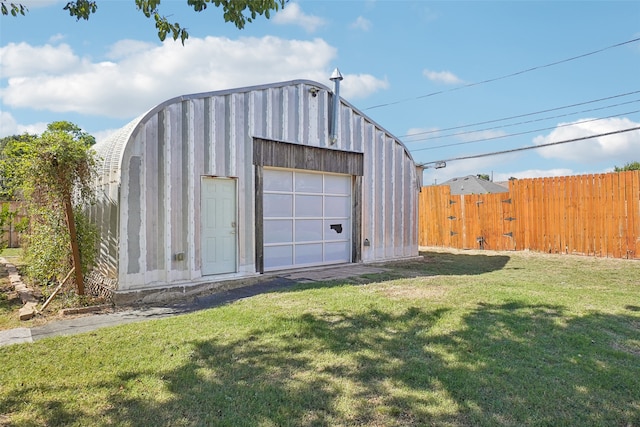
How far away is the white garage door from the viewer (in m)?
8.62

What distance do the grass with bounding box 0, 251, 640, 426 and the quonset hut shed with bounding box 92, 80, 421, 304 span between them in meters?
1.91

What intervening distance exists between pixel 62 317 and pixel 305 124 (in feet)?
19.3

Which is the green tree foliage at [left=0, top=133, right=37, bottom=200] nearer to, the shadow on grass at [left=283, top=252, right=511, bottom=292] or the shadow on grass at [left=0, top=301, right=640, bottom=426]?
the shadow on grass at [left=0, top=301, right=640, bottom=426]

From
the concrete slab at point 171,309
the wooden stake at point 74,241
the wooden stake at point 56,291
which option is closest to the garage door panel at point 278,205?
the concrete slab at point 171,309

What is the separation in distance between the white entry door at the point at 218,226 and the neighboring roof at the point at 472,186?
2793 cm

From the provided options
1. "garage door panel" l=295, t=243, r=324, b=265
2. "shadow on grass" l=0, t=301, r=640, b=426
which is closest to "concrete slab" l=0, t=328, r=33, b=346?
"shadow on grass" l=0, t=301, r=640, b=426

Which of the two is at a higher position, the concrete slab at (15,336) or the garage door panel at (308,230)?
the garage door panel at (308,230)

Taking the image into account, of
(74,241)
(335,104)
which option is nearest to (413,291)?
(335,104)

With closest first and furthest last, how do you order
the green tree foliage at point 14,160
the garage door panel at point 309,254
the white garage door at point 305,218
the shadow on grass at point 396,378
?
the shadow on grass at point 396,378 < the green tree foliage at point 14,160 < the white garage door at point 305,218 < the garage door panel at point 309,254

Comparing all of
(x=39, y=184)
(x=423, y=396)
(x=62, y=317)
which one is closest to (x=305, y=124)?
(x=39, y=184)

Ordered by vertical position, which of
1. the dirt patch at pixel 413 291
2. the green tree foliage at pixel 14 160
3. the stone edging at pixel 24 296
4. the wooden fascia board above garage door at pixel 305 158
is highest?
the wooden fascia board above garage door at pixel 305 158

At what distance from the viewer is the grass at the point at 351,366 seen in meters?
2.75

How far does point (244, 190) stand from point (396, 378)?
215 inches

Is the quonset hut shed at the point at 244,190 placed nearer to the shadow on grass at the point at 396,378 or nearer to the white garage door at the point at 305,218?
the white garage door at the point at 305,218
